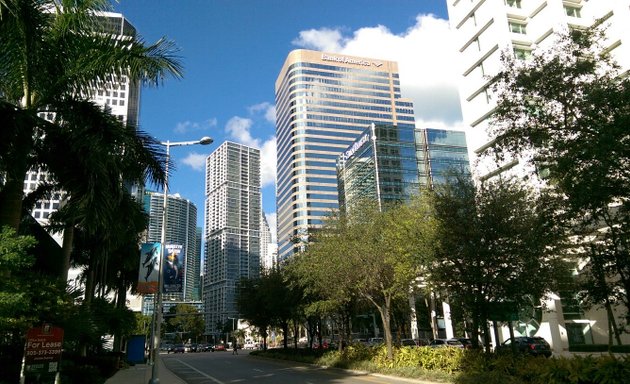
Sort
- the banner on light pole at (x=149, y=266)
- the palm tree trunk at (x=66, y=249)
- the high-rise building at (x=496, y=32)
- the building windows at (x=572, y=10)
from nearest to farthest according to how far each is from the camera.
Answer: the palm tree trunk at (x=66, y=249) < the banner on light pole at (x=149, y=266) < the high-rise building at (x=496, y=32) < the building windows at (x=572, y=10)

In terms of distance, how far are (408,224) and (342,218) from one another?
7381 mm

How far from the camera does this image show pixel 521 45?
49.9m

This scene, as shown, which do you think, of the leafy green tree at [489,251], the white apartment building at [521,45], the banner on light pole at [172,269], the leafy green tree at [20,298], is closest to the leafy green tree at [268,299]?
the banner on light pole at [172,269]

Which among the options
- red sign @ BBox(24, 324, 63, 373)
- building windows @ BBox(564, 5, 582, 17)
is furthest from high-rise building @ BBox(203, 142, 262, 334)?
red sign @ BBox(24, 324, 63, 373)

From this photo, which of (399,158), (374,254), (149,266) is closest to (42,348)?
(149,266)

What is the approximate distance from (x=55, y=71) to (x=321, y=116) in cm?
15930

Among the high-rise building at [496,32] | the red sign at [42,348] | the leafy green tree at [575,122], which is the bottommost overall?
the red sign at [42,348]

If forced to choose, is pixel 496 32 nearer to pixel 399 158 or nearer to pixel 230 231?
pixel 399 158

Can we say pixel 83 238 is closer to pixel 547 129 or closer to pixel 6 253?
pixel 6 253

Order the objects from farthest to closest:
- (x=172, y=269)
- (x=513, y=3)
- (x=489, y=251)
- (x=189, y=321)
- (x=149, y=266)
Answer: (x=189, y=321) < (x=513, y=3) < (x=172, y=269) < (x=149, y=266) < (x=489, y=251)

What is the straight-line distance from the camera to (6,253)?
9.45 m

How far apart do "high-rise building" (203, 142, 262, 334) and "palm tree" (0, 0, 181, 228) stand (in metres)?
115

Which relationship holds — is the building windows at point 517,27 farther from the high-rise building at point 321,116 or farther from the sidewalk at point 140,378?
the high-rise building at point 321,116

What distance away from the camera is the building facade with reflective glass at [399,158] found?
334ft
